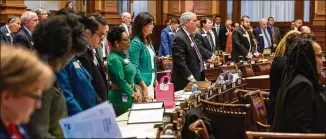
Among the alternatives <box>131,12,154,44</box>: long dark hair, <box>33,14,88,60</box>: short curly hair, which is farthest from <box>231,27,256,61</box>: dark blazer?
<box>33,14,88,60</box>: short curly hair

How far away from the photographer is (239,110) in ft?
13.8

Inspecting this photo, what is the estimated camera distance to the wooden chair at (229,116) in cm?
419

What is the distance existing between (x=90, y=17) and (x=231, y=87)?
8.55 feet

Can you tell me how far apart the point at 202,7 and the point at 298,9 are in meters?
2.73

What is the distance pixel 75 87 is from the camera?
303 cm

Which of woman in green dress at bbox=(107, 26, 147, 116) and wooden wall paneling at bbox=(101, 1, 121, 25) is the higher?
wooden wall paneling at bbox=(101, 1, 121, 25)

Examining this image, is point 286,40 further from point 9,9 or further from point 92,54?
point 9,9

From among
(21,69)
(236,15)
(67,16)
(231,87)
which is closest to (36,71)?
(21,69)

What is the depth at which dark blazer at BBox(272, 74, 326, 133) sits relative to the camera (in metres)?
3.20

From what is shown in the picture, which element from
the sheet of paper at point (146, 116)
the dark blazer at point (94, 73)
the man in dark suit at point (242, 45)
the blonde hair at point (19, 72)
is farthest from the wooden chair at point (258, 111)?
the man in dark suit at point (242, 45)

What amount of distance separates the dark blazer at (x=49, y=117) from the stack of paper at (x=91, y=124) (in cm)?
8

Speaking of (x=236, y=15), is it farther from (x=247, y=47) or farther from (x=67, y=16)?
(x=67, y=16)

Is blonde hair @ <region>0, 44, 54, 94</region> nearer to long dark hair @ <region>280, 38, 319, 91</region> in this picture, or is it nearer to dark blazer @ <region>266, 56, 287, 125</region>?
long dark hair @ <region>280, 38, 319, 91</region>

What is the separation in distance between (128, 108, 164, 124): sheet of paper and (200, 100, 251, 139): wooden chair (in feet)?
2.55
